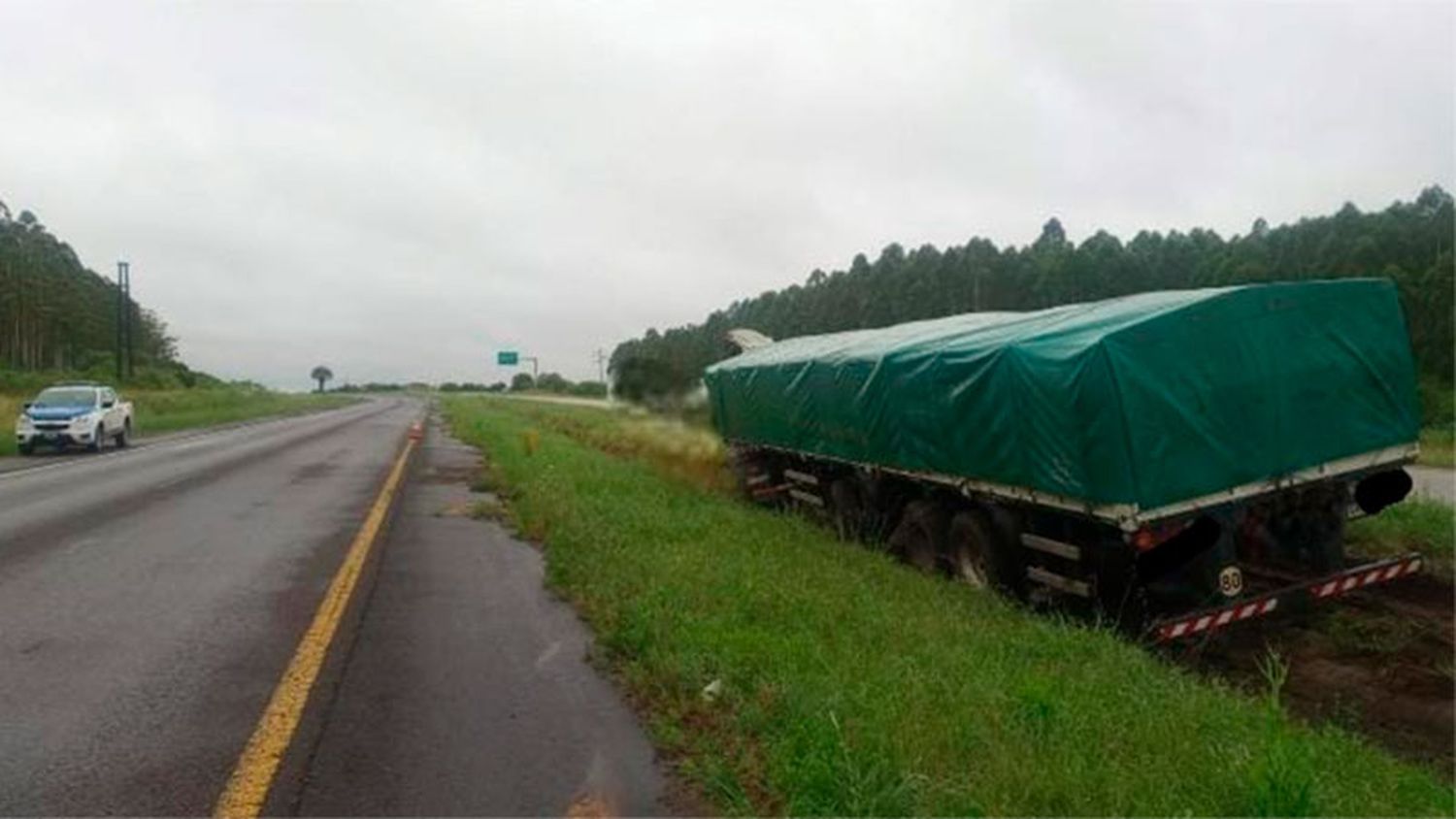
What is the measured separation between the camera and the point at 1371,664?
29.2ft

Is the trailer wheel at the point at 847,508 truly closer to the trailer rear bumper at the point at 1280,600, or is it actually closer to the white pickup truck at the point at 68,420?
the trailer rear bumper at the point at 1280,600

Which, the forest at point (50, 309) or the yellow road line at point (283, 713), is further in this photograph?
the forest at point (50, 309)

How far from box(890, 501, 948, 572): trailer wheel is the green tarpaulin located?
625mm

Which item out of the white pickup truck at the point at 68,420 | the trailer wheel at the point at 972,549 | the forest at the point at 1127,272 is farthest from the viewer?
the forest at the point at 1127,272

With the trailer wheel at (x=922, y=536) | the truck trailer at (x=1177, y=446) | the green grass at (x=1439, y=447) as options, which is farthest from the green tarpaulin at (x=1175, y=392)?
the green grass at (x=1439, y=447)

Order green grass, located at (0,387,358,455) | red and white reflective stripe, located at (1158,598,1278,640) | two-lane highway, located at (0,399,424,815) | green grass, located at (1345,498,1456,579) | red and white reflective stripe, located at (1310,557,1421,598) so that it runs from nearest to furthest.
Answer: two-lane highway, located at (0,399,424,815), red and white reflective stripe, located at (1158,598,1278,640), red and white reflective stripe, located at (1310,557,1421,598), green grass, located at (1345,498,1456,579), green grass, located at (0,387,358,455)

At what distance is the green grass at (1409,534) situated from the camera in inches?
458

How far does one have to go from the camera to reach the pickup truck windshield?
100 feet

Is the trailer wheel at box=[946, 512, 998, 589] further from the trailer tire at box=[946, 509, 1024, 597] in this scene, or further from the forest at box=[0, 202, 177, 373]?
the forest at box=[0, 202, 177, 373]

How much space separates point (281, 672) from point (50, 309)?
317 feet

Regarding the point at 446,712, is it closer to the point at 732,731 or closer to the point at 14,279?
the point at 732,731

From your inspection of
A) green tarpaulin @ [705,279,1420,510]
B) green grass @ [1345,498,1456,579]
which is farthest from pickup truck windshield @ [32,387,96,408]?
green grass @ [1345,498,1456,579]

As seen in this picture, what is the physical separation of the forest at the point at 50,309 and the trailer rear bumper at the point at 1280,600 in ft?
263

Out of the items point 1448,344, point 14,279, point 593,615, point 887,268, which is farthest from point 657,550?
point 14,279
